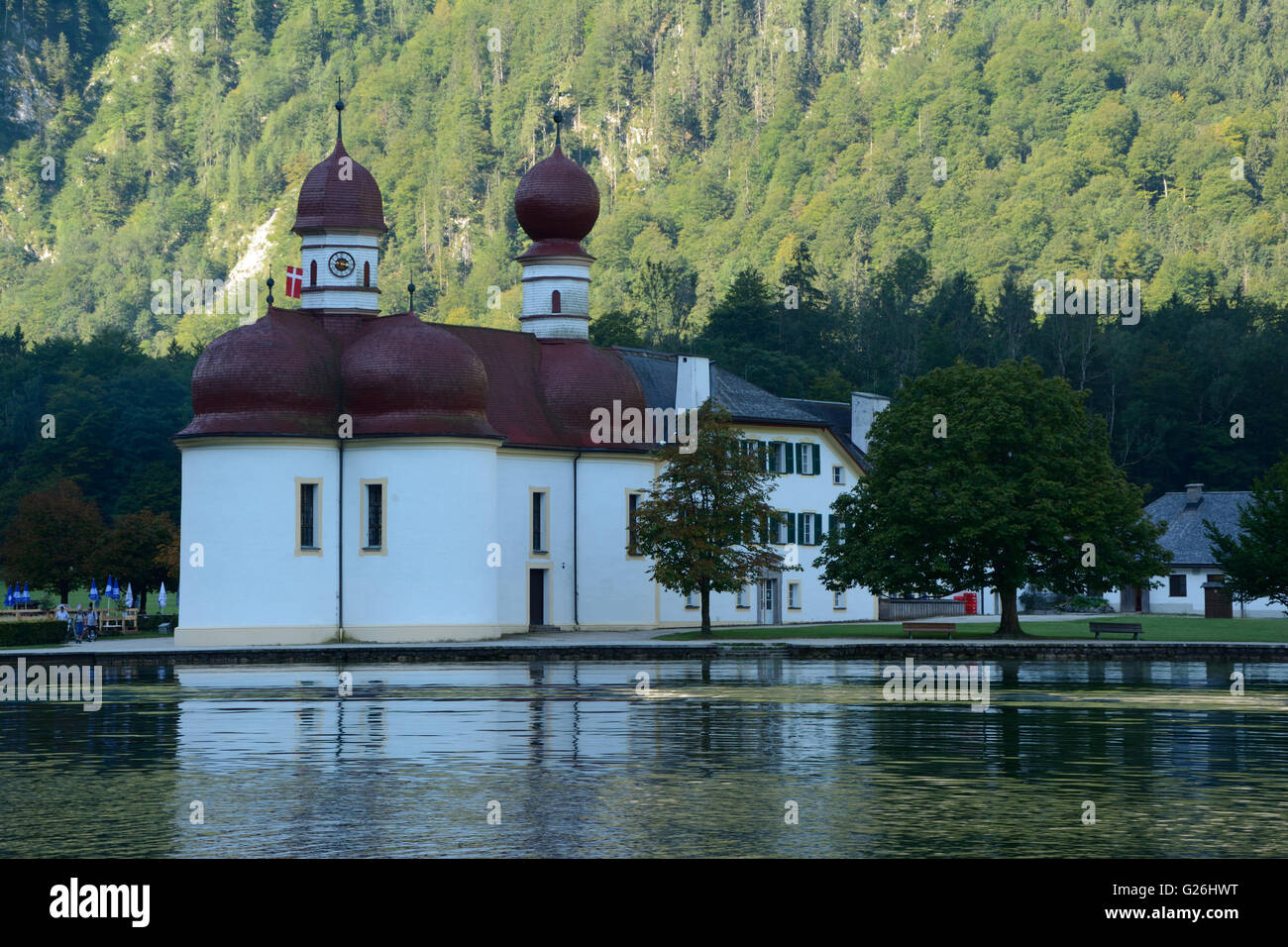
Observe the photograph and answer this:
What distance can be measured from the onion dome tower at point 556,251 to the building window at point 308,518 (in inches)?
567

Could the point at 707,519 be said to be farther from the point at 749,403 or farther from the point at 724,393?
the point at 749,403

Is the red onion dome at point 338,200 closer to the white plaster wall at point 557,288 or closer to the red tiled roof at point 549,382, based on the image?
the red tiled roof at point 549,382

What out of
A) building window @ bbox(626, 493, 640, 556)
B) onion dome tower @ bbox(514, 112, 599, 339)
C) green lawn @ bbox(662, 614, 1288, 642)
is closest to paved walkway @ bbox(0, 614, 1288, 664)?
green lawn @ bbox(662, 614, 1288, 642)

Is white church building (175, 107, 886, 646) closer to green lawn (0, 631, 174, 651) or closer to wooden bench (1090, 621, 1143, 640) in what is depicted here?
green lawn (0, 631, 174, 651)

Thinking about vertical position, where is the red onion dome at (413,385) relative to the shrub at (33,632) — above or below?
above

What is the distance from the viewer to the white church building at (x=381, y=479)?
65.1 metres

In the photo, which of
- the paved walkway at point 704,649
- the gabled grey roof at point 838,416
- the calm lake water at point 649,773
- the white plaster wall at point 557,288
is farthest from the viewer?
the gabled grey roof at point 838,416

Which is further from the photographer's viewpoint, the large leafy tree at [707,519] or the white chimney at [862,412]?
the white chimney at [862,412]

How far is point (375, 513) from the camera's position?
66.8 meters

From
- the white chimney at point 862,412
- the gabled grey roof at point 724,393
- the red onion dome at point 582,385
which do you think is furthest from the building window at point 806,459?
the white chimney at point 862,412

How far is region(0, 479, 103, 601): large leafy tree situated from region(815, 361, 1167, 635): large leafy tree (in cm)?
3124

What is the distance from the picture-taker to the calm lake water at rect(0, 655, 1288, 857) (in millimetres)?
18641

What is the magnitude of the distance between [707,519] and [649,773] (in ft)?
142
